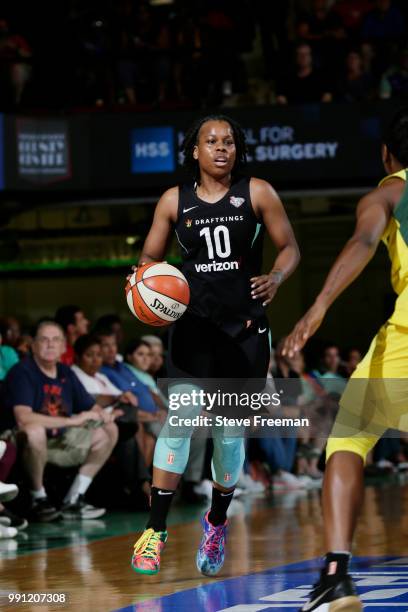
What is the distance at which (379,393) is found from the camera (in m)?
3.55

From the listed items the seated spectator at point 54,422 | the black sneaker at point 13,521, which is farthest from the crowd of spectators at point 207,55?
the black sneaker at point 13,521

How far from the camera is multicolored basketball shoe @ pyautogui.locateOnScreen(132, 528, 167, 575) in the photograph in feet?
15.4

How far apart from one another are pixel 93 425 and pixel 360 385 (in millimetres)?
4527

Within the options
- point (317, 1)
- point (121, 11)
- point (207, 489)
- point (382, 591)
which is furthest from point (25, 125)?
point (382, 591)

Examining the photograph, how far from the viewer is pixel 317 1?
50.7 feet

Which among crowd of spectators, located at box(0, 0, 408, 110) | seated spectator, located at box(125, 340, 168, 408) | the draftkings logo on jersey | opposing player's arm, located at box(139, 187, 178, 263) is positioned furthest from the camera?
crowd of spectators, located at box(0, 0, 408, 110)

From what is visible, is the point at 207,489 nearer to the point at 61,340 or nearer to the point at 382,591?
the point at 61,340

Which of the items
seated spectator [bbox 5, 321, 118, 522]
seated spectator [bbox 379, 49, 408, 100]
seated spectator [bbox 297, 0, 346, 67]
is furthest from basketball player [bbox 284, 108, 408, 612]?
seated spectator [bbox 297, 0, 346, 67]

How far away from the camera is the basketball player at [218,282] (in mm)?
4930

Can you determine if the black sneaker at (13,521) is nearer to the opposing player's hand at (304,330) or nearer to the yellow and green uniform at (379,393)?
the yellow and green uniform at (379,393)

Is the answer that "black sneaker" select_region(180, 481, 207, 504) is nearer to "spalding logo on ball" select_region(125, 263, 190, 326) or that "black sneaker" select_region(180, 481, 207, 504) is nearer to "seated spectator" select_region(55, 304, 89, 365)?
"seated spectator" select_region(55, 304, 89, 365)

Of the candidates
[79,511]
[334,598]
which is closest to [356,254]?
[334,598]

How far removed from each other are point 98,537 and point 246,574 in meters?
1.93

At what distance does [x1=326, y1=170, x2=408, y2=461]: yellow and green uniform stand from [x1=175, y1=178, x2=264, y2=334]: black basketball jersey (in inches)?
55.8
